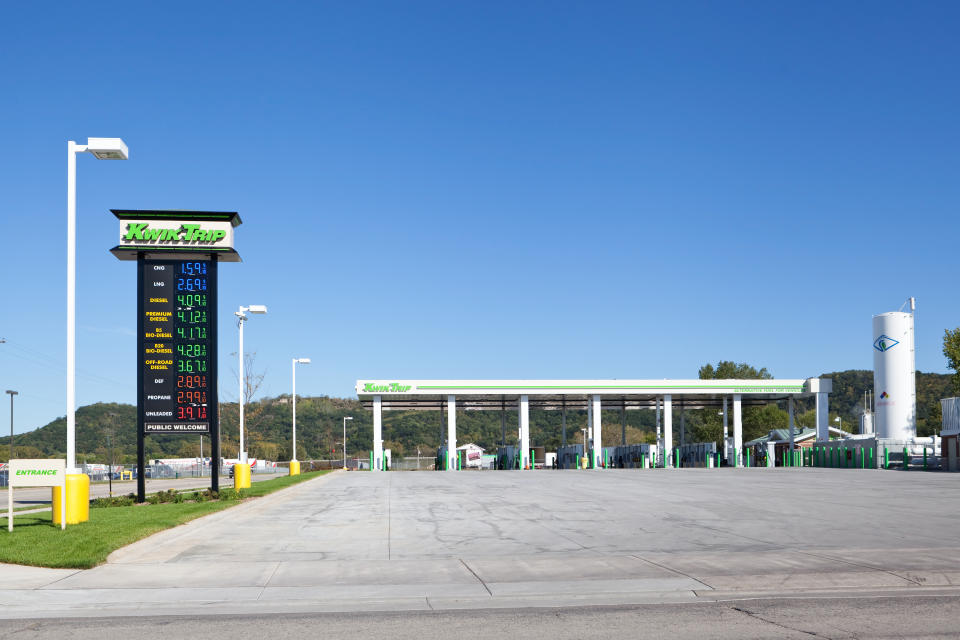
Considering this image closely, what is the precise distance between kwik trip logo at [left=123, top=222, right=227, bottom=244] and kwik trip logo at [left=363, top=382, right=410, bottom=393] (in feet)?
130

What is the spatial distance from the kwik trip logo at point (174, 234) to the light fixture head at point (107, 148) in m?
8.83

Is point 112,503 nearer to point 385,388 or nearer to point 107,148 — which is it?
point 107,148

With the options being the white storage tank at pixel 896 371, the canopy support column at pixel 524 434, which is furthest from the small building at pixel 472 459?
the white storage tank at pixel 896 371

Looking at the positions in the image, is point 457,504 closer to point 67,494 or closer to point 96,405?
point 67,494

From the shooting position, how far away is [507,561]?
44.3ft

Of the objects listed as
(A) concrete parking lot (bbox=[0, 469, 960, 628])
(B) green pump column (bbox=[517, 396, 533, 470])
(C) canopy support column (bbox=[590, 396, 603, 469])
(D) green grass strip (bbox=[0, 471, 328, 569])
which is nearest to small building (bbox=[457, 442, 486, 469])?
(B) green pump column (bbox=[517, 396, 533, 470])

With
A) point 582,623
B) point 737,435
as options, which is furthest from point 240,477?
point 737,435

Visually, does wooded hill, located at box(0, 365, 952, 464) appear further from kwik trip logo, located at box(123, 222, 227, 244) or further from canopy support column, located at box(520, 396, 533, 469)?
kwik trip logo, located at box(123, 222, 227, 244)

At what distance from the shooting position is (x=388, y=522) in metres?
20.5

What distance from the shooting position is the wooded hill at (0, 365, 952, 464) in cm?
13188

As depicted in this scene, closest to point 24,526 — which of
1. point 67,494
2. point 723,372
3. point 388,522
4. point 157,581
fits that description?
point 67,494

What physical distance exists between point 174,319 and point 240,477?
9.24 m

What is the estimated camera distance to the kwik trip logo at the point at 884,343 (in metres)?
67.6

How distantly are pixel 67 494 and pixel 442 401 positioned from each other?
59479mm
